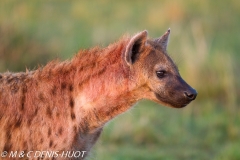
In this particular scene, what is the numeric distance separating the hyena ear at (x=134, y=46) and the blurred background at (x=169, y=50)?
0.76 meters

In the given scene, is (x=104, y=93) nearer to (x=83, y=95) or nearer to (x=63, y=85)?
(x=83, y=95)

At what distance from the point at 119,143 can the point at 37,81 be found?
9.73ft

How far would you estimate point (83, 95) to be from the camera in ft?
16.8

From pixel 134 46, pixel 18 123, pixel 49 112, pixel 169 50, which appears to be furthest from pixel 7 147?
pixel 169 50

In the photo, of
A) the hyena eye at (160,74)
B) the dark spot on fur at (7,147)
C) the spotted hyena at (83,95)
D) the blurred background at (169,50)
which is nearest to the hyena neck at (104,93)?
the spotted hyena at (83,95)

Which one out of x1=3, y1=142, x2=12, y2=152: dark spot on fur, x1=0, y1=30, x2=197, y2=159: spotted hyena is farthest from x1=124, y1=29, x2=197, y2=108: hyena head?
x1=3, y1=142, x2=12, y2=152: dark spot on fur

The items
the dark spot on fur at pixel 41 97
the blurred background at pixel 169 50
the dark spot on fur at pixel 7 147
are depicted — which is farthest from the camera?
the blurred background at pixel 169 50

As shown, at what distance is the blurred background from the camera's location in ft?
26.4

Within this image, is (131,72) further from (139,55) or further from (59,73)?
(59,73)

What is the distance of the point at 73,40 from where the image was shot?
40.0 feet

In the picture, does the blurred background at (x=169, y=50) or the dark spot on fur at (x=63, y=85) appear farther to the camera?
the blurred background at (x=169, y=50)

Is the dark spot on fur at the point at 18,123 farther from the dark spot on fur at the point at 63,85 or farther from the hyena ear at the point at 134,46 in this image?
the hyena ear at the point at 134,46

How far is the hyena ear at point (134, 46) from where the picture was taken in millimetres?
5086

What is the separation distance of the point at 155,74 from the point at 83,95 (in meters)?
0.53
